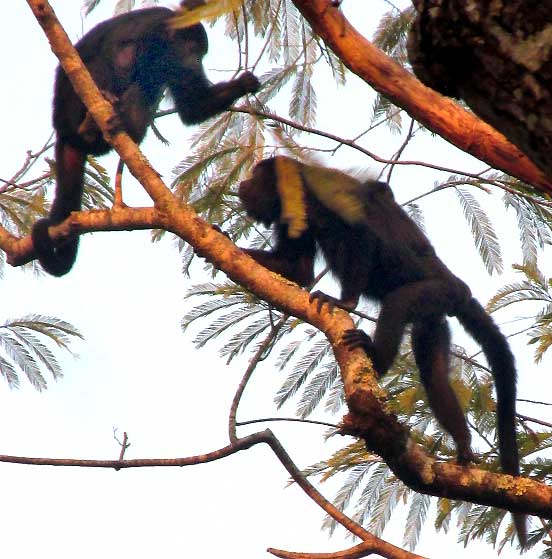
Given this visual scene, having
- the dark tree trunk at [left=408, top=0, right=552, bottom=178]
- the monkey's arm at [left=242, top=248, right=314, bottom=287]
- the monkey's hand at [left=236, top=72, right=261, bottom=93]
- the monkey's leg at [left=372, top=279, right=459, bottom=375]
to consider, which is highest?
the monkey's hand at [left=236, top=72, right=261, bottom=93]

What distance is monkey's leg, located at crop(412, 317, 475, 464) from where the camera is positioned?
17.0ft

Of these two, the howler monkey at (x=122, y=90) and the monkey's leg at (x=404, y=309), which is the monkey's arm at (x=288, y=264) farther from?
the howler monkey at (x=122, y=90)

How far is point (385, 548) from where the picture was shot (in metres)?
3.38

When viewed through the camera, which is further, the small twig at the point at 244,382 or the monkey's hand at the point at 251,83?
the monkey's hand at the point at 251,83

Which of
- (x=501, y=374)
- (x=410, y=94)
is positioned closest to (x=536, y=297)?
(x=501, y=374)

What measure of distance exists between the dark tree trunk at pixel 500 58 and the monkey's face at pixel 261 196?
4.49 meters

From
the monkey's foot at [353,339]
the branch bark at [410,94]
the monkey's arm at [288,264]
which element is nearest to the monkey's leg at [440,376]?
the monkey's arm at [288,264]

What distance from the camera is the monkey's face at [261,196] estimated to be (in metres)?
6.13

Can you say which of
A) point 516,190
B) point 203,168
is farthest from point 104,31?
point 516,190

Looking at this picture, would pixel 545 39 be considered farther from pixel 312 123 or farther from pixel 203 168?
pixel 312 123

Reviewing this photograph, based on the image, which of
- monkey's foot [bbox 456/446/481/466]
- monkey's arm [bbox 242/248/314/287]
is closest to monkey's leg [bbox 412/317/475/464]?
monkey's foot [bbox 456/446/481/466]

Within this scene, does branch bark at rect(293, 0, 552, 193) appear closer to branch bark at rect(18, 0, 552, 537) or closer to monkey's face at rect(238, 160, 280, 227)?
branch bark at rect(18, 0, 552, 537)

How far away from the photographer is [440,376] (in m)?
5.43

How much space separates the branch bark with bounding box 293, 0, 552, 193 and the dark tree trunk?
81cm
